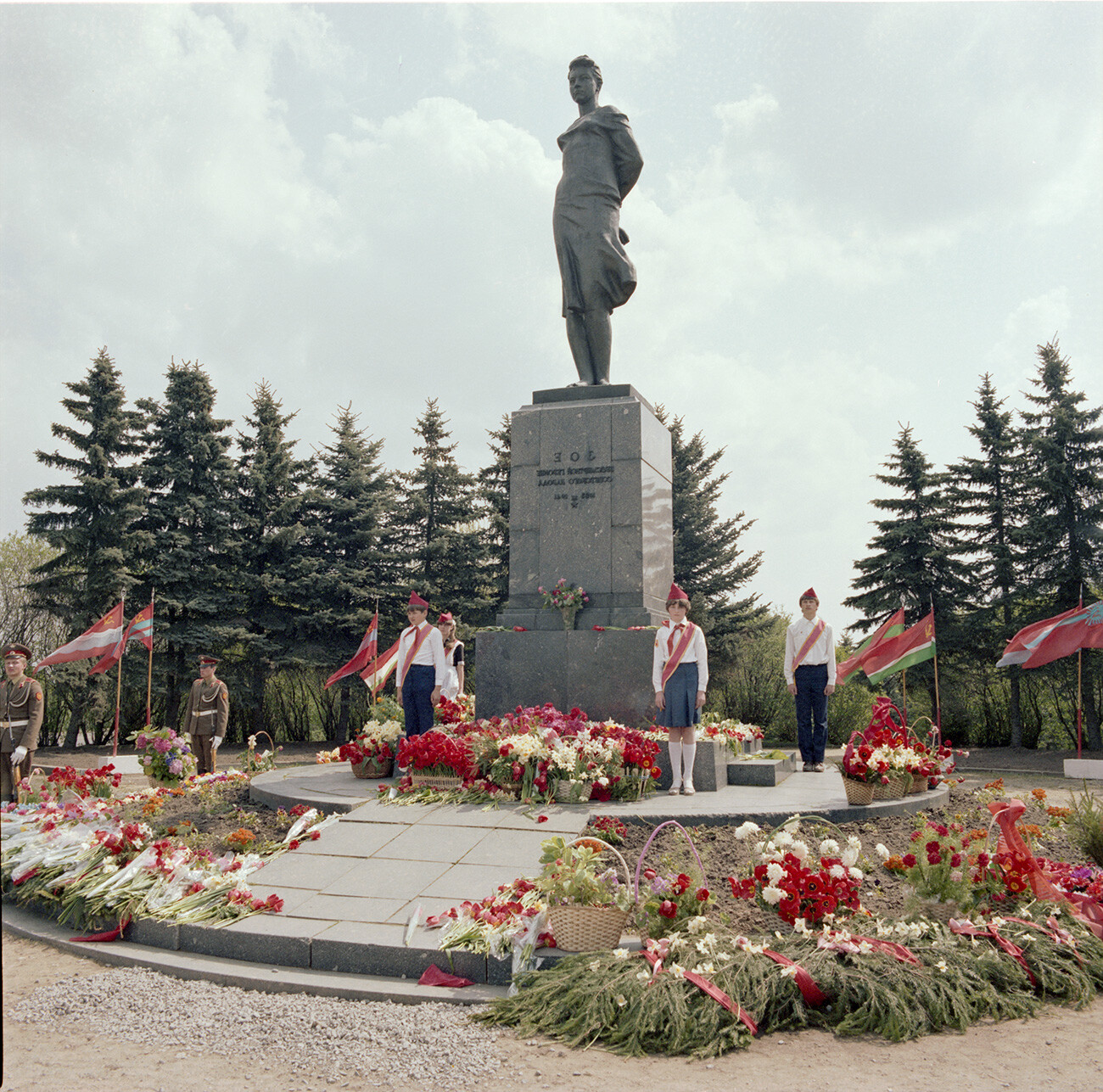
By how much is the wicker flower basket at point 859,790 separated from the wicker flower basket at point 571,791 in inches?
72.4

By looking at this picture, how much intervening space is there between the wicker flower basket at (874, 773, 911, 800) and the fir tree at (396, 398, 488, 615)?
639 inches

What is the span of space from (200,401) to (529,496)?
1539cm

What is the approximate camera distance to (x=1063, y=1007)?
12.3ft

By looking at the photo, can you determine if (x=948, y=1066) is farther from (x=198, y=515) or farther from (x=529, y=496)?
(x=198, y=515)

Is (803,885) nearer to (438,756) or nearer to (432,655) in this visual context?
(438,756)

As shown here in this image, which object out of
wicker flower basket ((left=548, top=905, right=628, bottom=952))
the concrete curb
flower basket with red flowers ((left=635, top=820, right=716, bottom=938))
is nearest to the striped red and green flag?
flower basket with red flowers ((left=635, top=820, right=716, bottom=938))

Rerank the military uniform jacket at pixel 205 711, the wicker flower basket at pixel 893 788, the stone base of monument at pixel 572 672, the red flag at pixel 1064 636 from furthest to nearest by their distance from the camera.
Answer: the red flag at pixel 1064 636 → the military uniform jacket at pixel 205 711 → the stone base of monument at pixel 572 672 → the wicker flower basket at pixel 893 788

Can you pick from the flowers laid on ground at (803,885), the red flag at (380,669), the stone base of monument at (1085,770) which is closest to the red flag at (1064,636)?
the stone base of monument at (1085,770)

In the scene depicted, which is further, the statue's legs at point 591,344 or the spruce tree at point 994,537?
the spruce tree at point 994,537

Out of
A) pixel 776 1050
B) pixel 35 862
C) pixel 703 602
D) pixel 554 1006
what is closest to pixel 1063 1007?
pixel 776 1050

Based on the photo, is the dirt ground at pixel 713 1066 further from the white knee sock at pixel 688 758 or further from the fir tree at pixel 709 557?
the fir tree at pixel 709 557

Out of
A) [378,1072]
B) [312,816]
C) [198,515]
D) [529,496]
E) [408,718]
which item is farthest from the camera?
[198,515]

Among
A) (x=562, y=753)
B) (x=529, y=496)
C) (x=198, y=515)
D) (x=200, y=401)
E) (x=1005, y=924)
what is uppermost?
(x=200, y=401)

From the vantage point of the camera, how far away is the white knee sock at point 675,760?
265 inches
